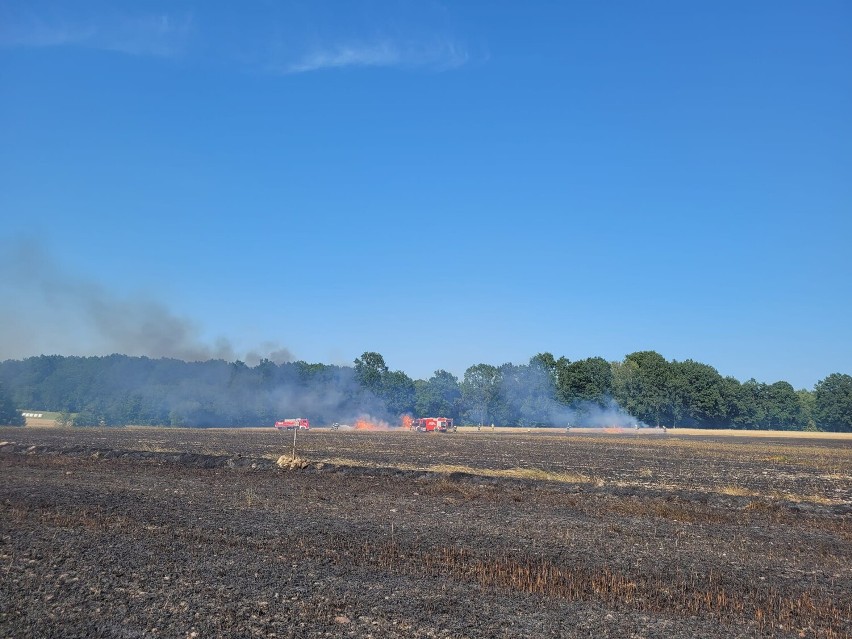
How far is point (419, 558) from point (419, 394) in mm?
141228

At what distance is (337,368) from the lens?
13475cm

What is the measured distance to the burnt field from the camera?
973 centimetres

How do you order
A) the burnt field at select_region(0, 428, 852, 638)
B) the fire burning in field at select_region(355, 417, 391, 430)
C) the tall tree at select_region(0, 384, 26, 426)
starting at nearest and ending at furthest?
the burnt field at select_region(0, 428, 852, 638) → the tall tree at select_region(0, 384, 26, 426) → the fire burning in field at select_region(355, 417, 391, 430)

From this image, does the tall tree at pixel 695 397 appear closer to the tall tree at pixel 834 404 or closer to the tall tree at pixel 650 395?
the tall tree at pixel 650 395

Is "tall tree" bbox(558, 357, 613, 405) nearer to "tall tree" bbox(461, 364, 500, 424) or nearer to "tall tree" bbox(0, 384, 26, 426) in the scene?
"tall tree" bbox(461, 364, 500, 424)

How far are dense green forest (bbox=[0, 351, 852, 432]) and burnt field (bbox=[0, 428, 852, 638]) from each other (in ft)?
295

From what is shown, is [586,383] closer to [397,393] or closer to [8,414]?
[397,393]

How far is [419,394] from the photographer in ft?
506

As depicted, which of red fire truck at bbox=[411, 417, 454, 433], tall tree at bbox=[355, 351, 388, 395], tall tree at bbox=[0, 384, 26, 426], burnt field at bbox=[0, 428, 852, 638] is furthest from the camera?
tall tree at bbox=[355, 351, 388, 395]

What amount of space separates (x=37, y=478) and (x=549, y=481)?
20125 millimetres

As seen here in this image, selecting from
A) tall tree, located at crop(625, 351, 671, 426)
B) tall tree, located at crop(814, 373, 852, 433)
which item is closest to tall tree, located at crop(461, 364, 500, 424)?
tall tree, located at crop(625, 351, 671, 426)

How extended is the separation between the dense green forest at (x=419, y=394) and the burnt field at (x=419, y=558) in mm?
89894

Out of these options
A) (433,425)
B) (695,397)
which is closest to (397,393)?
(433,425)

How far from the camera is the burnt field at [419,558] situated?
9.73 meters
